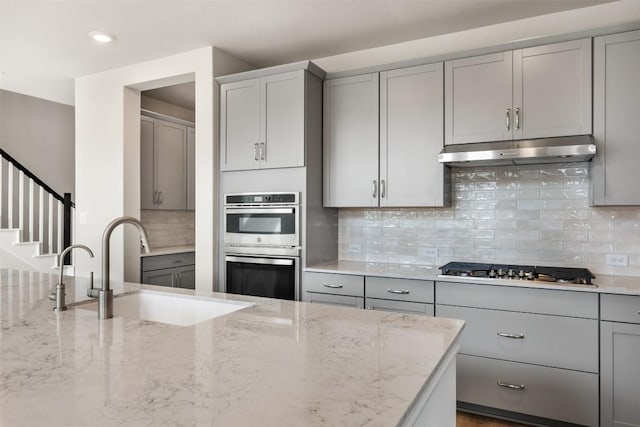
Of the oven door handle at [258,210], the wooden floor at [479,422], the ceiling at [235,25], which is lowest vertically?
the wooden floor at [479,422]

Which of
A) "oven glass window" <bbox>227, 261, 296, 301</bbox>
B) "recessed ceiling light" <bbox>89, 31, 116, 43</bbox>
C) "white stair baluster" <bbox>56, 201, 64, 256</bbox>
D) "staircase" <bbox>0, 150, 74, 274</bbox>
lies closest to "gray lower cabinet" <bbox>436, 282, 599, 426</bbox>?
"oven glass window" <bbox>227, 261, 296, 301</bbox>

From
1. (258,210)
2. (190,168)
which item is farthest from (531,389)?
(190,168)

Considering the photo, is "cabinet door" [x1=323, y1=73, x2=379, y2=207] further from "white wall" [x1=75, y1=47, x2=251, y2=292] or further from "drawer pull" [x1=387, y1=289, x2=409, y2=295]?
"white wall" [x1=75, y1=47, x2=251, y2=292]

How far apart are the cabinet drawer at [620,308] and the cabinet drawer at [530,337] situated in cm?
8

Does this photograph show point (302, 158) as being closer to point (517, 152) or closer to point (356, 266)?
point (356, 266)

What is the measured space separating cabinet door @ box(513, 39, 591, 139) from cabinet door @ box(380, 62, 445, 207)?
0.52 meters

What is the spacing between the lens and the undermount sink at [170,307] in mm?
1785

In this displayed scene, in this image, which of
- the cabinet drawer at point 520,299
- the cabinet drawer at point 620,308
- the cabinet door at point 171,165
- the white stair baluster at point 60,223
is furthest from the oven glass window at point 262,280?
the white stair baluster at point 60,223

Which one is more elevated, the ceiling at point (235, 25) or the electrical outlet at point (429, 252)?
the ceiling at point (235, 25)

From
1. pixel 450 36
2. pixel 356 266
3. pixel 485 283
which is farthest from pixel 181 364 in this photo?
pixel 450 36

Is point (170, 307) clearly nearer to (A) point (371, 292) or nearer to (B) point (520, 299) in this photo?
(A) point (371, 292)

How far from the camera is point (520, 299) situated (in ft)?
8.34

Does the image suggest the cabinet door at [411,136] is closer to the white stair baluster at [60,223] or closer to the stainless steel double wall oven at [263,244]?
the stainless steel double wall oven at [263,244]

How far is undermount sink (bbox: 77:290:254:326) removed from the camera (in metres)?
1.79
